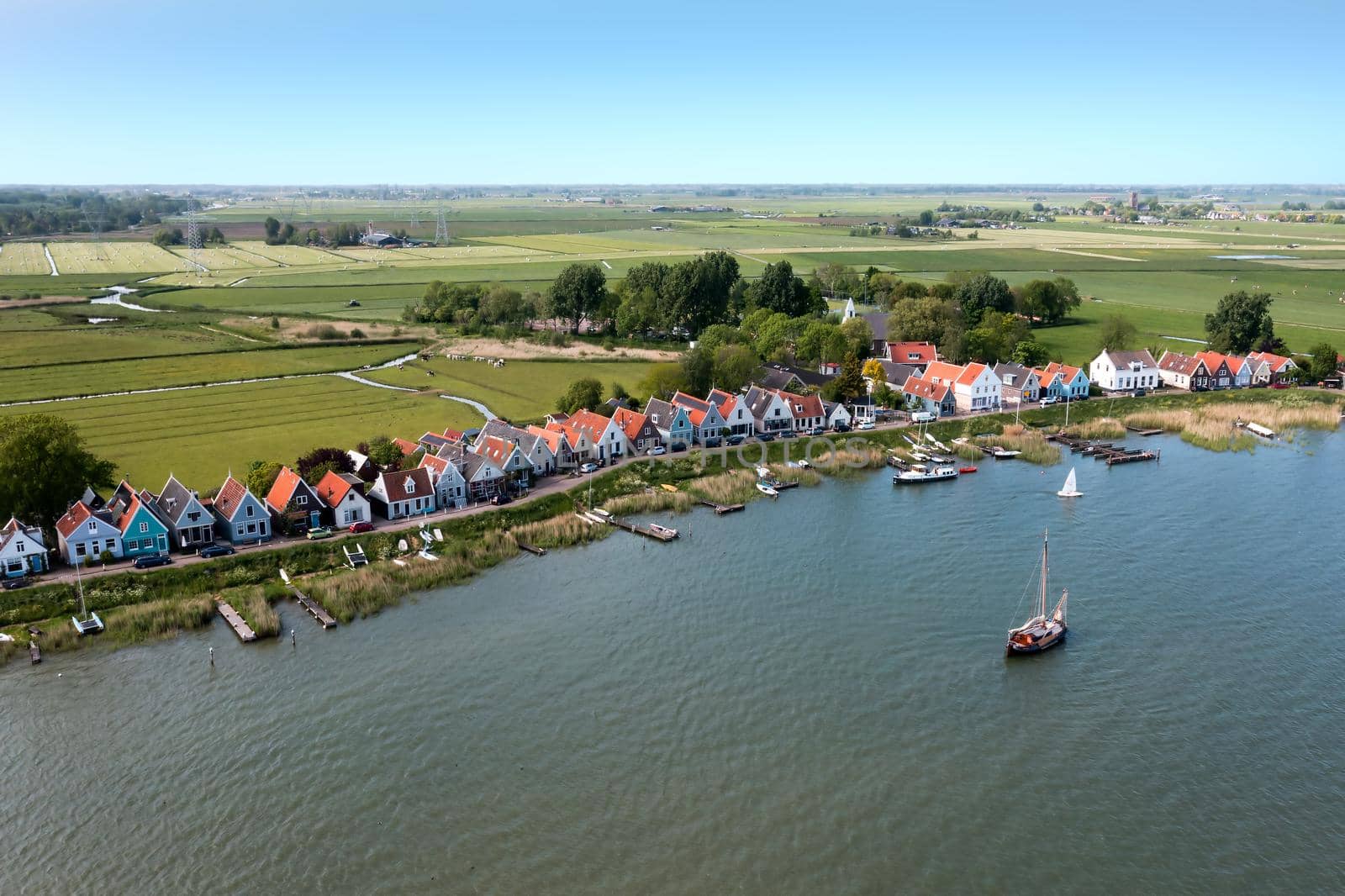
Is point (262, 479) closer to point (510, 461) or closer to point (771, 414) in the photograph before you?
point (510, 461)

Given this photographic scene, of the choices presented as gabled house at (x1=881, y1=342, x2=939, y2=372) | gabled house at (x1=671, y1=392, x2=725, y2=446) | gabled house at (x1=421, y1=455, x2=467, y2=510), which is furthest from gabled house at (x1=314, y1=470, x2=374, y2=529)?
gabled house at (x1=881, y1=342, x2=939, y2=372)

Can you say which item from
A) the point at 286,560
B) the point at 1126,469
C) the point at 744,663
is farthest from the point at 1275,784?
the point at 286,560

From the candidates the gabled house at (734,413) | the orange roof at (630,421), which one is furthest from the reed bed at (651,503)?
the gabled house at (734,413)

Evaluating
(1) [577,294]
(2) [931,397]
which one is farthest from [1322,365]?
(1) [577,294]

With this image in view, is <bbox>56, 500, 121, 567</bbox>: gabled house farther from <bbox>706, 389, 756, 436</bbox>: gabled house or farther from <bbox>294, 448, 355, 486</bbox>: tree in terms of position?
<bbox>706, 389, 756, 436</bbox>: gabled house

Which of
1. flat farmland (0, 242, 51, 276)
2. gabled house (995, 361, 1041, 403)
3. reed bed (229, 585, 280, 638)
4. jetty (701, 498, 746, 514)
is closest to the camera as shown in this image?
reed bed (229, 585, 280, 638)

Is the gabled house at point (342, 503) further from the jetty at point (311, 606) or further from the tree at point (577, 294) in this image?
the tree at point (577, 294)

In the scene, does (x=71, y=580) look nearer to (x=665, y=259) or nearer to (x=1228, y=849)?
(x=1228, y=849)
